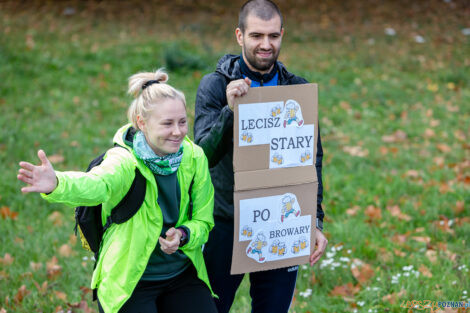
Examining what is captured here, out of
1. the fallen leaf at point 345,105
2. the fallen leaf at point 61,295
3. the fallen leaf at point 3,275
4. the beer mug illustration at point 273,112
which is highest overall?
the fallen leaf at point 345,105

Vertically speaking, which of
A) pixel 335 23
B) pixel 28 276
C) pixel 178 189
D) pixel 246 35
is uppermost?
pixel 335 23

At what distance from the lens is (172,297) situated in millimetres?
2621

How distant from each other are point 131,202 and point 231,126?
64 cm

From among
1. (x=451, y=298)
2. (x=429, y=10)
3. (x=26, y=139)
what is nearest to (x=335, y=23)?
(x=429, y=10)

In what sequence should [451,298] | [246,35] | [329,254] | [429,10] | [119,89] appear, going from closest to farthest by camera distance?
[246,35]
[451,298]
[329,254]
[119,89]
[429,10]

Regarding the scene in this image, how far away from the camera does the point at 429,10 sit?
15.6 m

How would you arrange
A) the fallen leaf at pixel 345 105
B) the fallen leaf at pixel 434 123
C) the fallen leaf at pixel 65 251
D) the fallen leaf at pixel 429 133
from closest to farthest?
the fallen leaf at pixel 65 251 < the fallen leaf at pixel 429 133 < the fallen leaf at pixel 434 123 < the fallen leaf at pixel 345 105

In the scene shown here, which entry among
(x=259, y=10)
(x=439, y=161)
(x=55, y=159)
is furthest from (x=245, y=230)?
(x=439, y=161)

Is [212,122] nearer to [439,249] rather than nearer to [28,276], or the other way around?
[28,276]

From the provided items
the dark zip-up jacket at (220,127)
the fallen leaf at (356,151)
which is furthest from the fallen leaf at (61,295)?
the fallen leaf at (356,151)

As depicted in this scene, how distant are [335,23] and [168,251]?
13.0 meters

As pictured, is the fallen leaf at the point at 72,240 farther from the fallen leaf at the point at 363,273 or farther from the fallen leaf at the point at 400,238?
the fallen leaf at the point at 400,238

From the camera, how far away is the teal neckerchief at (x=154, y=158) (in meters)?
2.44

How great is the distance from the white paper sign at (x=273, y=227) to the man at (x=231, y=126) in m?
0.16
